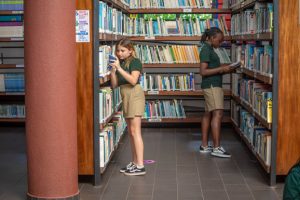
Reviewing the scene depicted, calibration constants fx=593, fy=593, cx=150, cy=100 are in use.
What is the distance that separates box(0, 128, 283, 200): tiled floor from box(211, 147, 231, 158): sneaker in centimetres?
10

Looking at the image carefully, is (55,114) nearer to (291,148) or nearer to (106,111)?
(106,111)

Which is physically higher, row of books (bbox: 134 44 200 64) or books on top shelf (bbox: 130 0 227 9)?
books on top shelf (bbox: 130 0 227 9)

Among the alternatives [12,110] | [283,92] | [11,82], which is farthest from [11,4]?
[283,92]

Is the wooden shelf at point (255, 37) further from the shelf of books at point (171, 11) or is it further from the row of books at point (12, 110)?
the row of books at point (12, 110)

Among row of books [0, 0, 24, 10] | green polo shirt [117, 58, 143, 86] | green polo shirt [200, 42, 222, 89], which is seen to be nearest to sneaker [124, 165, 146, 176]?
green polo shirt [117, 58, 143, 86]

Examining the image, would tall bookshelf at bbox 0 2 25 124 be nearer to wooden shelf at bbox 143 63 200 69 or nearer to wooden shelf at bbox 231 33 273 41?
wooden shelf at bbox 143 63 200 69

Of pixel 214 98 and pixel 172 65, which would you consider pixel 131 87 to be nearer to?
pixel 214 98

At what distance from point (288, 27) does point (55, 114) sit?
7.99 feet

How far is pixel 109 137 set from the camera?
685 centimetres

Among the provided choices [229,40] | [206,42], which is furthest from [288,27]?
[229,40]

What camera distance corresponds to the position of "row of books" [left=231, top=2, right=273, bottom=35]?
627 cm

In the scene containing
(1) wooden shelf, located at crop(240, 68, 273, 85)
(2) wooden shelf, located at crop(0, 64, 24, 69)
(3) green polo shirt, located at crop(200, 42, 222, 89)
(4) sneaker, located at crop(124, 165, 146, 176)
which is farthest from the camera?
(2) wooden shelf, located at crop(0, 64, 24, 69)

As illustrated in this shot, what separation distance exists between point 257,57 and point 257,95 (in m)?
0.46

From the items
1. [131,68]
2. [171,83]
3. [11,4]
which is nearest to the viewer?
[131,68]
